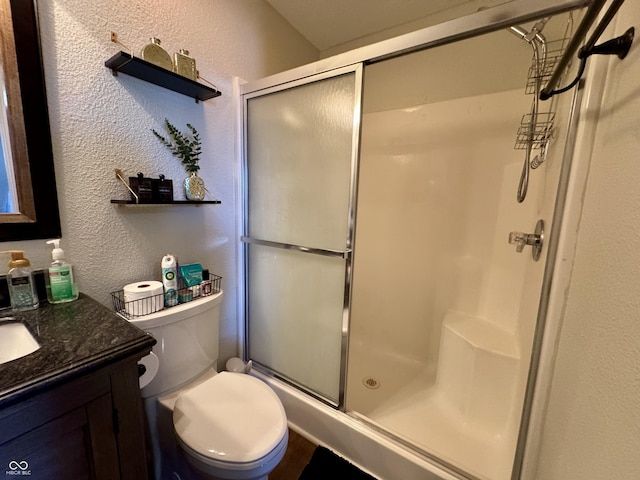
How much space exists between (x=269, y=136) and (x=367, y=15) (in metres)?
1.03

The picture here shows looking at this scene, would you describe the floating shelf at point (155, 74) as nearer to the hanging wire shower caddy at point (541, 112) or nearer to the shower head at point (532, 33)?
the shower head at point (532, 33)

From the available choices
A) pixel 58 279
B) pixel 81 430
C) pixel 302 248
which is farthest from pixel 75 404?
pixel 302 248

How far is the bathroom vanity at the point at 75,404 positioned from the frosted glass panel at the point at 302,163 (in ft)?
2.97

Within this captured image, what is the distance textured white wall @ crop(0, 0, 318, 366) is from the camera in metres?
0.98

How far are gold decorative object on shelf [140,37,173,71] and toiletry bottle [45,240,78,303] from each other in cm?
79

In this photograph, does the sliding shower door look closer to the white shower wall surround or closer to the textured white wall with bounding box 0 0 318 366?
the textured white wall with bounding box 0 0 318 366

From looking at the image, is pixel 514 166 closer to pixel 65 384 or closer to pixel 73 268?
pixel 65 384

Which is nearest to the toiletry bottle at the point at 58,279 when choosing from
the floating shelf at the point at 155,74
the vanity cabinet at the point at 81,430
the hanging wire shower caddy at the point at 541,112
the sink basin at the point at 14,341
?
the sink basin at the point at 14,341

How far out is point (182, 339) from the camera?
→ 1.17 meters

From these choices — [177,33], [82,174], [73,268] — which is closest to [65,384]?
[73,268]

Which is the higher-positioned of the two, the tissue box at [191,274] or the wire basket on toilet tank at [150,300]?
the tissue box at [191,274]

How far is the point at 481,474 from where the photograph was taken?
1.12 m

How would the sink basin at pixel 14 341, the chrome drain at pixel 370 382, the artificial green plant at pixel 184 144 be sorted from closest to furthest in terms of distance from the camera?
the sink basin at pixel 14 341 → the artificial green plant at pixel 184 144 → the chrome drain at pixel 370 382

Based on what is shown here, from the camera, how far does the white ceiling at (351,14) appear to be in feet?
5.35
